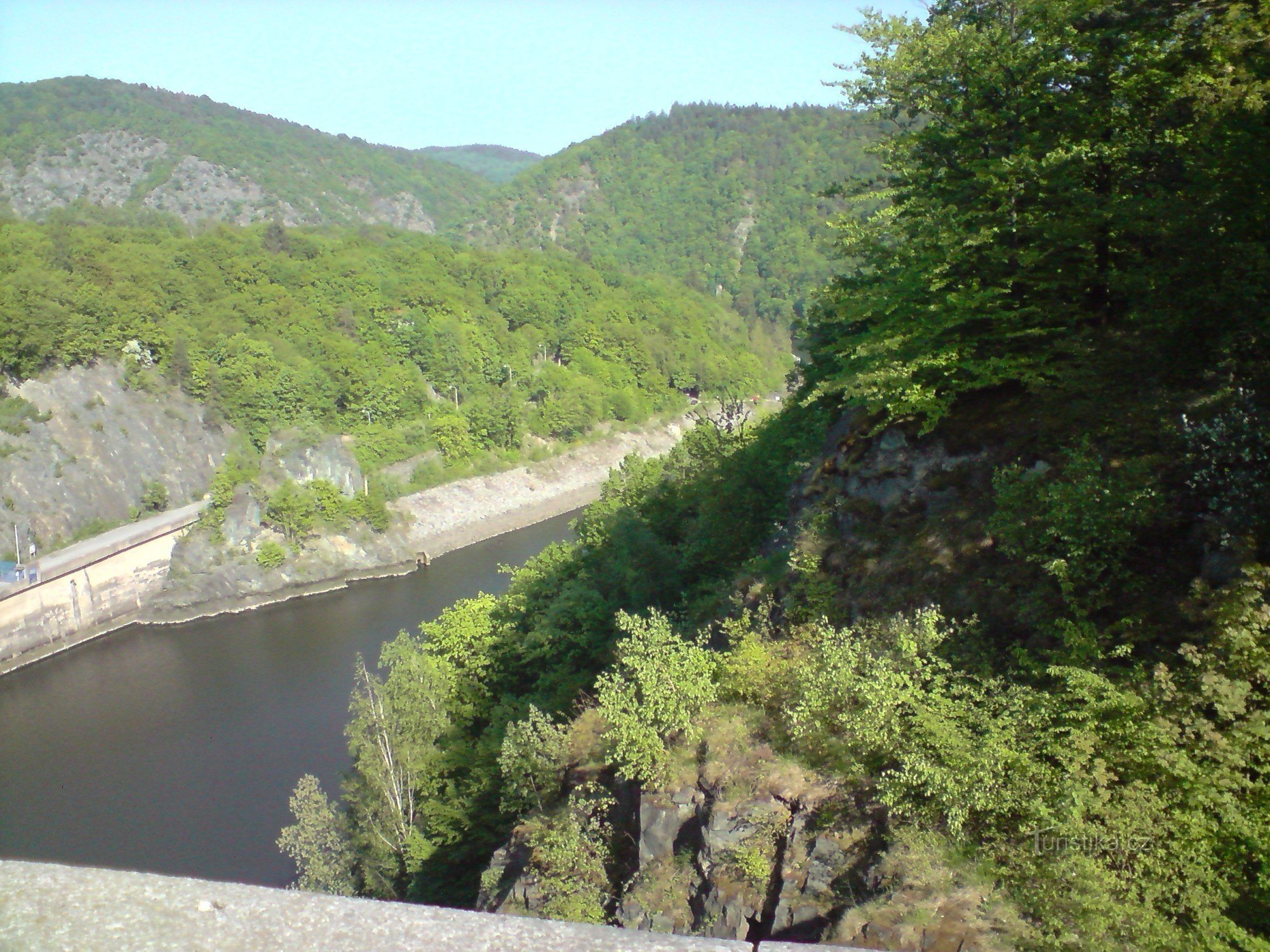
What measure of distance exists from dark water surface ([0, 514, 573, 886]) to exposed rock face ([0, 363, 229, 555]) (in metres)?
8.31

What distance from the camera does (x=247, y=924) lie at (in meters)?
1.79

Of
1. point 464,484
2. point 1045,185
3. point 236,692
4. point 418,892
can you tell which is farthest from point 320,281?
point 1045,185

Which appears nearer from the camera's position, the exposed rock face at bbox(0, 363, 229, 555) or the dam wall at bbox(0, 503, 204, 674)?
the dam wall at bbox(0, 503, 204, 674)

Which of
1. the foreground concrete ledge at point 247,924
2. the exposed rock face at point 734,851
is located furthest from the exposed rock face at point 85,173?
the foreground concrete ledge at point 247,924

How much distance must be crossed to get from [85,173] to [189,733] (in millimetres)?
109059

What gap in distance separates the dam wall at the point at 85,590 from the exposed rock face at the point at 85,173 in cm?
8004

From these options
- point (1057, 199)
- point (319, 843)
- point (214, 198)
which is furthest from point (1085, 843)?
point (214, 198)

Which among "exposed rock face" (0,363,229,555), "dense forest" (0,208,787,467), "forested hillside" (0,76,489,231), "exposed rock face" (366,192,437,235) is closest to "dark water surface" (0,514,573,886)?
"exposed rock face" (0,363,229,555)

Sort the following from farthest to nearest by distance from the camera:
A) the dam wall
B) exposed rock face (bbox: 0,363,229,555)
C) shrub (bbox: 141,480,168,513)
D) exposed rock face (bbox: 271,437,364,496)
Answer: exposed rock face (bbox: 271,437,364,496), shrub (bbox: 141,480,168,513), exposed rock face (bbox: 0,363,229,555), the dam wall

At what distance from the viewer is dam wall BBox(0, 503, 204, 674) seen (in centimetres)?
3538

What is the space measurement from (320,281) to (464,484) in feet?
78.4

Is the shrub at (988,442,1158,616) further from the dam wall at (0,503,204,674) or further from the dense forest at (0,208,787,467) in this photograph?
the dense forest at (0,208,787,467)

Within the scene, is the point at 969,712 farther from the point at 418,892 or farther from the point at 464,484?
the point at 464,484

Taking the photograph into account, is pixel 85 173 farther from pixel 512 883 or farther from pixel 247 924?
pixel 247 924
